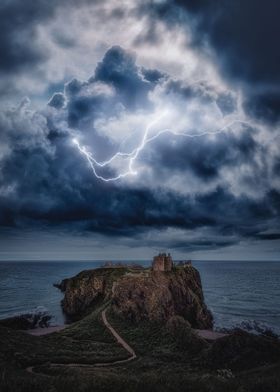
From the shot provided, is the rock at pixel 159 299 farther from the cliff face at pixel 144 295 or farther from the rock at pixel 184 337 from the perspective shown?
the rock at pixel 184 337

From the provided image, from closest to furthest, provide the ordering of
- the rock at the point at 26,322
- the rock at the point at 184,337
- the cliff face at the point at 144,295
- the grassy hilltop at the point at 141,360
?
the grassy hilltop at the point at 141,360 → the rock at the point at 184,337 → the cliff face at the point at 144,295 → the rock at the point at 26,322

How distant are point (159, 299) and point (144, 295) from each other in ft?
11.7

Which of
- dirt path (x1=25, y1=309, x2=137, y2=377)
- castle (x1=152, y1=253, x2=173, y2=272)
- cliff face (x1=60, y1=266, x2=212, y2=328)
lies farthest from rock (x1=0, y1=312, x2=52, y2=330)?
castle (x1=152, y1=253, x2=173, y2=272)

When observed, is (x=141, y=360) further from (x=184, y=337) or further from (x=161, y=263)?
(x=161, y=263)

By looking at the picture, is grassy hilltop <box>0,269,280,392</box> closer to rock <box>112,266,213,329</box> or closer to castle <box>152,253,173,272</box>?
rock <box>112,266,213,329</box>

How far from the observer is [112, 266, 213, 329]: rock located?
7062 cm

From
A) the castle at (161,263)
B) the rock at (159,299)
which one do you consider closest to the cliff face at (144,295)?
the rock at (159,299)

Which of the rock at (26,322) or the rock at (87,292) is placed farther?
the rock at (87,292)

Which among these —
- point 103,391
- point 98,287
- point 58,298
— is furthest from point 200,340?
point 58,298

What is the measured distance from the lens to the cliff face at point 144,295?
234 ft

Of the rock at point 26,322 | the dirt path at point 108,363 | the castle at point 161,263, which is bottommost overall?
the rock at point 26,322

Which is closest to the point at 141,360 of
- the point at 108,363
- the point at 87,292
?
the point at 108,363

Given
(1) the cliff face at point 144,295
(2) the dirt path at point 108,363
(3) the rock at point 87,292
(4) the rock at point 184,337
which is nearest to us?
(2) the dirt path at point 108,363

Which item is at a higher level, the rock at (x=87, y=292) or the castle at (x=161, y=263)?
the castle at (x=161, y=263)
